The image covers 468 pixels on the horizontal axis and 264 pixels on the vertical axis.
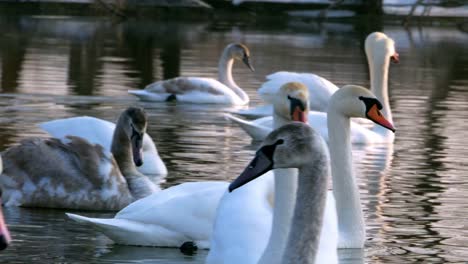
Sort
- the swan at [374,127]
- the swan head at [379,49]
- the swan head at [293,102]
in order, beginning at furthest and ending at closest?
the swan head at [379,49] < the swan at [374,127] < the swan head at [293,102]

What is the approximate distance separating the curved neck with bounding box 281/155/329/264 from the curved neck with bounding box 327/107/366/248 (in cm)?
308

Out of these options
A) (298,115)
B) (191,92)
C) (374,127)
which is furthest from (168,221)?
(191,92)

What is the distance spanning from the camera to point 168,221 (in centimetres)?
859

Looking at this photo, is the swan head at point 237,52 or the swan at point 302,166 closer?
the swan at point 302,166

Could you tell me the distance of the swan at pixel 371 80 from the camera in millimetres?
15828

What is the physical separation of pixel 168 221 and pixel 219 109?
31.9 feet

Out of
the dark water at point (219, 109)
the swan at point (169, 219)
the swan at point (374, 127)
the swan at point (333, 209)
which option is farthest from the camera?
the swan at point (374, 127)

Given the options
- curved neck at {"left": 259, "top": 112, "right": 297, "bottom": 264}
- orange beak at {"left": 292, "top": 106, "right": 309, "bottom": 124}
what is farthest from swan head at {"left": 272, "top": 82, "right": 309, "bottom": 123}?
curved neck at {"left": 259, "top": 112, "right": 297, "bottom": 264}

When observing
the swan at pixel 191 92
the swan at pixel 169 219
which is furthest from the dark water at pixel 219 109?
the swan at pixel 191 92

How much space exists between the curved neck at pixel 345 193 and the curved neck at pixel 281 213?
1.89m

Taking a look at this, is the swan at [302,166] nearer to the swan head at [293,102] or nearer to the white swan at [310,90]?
the swan head at [293,102]

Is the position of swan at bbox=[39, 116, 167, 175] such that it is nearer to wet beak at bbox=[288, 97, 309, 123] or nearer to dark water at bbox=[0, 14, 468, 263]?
dark water at bbox=[0, 14, 468, 263]

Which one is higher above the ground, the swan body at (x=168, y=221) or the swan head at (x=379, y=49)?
the swan head at (x=379, y=49)

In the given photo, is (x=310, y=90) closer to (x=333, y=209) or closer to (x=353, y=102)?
(x=353, y=102)
